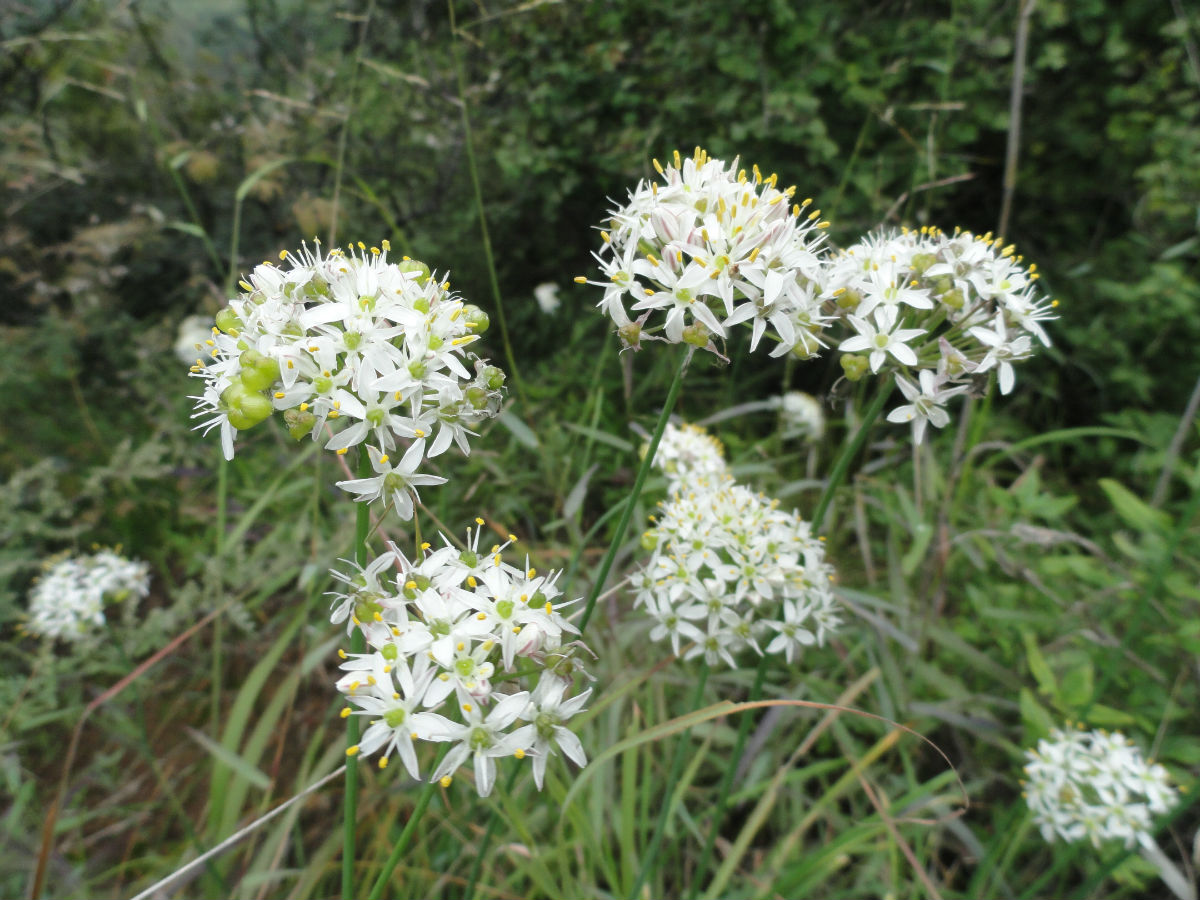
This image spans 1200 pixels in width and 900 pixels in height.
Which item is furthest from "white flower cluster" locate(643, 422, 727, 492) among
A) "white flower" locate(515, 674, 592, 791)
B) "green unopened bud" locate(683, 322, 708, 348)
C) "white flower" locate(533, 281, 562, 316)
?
"white flower" locate(533, 281, 562, 316)

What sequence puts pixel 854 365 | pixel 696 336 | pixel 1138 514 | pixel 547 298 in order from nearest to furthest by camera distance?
pixel 696 336 → pixel 854 365 → pixel 1138 514 → pixel 547 298

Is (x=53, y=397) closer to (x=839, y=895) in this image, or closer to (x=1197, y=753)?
(x=839, y=895)

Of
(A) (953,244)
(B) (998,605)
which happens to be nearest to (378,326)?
(A) (953,244)

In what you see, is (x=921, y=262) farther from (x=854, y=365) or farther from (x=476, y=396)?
(x=476, y=396)

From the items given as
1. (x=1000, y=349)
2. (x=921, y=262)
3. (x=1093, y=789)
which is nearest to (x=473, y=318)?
(x=921, y=262)

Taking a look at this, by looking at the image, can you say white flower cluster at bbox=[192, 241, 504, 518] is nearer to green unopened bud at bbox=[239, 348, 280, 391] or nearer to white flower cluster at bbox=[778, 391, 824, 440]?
green unopened bud at bbox=[239, 348, 280, 391]

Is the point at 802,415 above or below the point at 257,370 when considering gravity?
above
